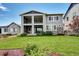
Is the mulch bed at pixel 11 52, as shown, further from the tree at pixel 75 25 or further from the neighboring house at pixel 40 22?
the tree at pixel 75 25

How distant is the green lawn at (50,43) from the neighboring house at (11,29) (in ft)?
0.35

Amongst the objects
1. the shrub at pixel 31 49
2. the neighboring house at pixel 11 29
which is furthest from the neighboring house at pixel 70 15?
the neighboring house at pixel 11 29

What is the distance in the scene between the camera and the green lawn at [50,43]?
5.69 m

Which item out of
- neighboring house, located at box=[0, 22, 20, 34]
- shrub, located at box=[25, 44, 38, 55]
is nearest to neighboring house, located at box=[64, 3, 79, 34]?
shrub, located at box=[25, 44, 38, 55]

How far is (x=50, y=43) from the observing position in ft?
18.8

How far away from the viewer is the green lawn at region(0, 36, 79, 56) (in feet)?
18.7

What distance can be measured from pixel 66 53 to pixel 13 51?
76 centimetres

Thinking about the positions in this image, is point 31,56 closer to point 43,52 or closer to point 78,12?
point 43,52

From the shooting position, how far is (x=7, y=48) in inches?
226

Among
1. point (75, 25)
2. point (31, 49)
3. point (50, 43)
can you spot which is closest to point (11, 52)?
point (31, 49)

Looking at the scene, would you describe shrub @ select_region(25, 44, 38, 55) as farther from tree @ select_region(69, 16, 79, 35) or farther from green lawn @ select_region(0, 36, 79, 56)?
tree @ select_region(69, 16, 79, 35)

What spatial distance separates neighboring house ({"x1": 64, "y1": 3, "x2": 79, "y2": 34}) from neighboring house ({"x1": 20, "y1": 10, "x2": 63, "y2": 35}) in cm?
7

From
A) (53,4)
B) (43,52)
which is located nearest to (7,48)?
(43,52)

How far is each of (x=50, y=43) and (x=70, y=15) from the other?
49cm
